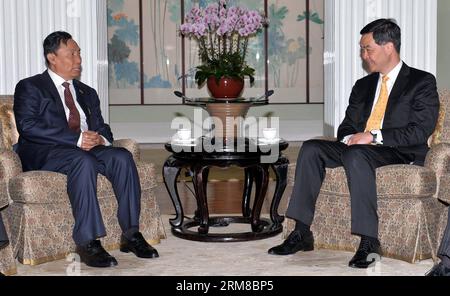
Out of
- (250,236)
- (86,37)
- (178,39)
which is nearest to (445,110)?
(250,236)

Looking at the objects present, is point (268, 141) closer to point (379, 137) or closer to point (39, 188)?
point (379, 137)

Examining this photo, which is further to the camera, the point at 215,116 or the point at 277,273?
the point at 215,116

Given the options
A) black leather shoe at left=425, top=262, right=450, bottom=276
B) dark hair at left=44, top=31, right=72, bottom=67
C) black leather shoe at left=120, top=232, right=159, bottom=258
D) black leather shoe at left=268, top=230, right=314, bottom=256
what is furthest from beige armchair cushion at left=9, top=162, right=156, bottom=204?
black leather shoe at left=425, top=262, right=450, bottom=276

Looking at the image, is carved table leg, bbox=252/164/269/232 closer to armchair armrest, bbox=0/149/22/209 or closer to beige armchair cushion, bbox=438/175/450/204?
beige armchair cushion, bbox=438/175/450/204

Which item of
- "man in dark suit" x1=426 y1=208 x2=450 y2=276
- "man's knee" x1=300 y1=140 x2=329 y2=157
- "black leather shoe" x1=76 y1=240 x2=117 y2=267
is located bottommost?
"black leather shoe" x1=76 y1=240 x2=117 y2=267

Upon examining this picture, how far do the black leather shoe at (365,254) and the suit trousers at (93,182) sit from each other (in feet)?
3.89

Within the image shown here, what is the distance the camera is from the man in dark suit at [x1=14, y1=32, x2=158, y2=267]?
4270mm

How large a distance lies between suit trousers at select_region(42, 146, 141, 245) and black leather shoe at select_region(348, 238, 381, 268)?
3.89 feet

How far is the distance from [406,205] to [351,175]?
0.32 m

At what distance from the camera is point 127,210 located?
176 inches

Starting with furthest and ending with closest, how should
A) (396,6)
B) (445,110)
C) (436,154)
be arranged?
(396,6) → (445,110) → (436,154)

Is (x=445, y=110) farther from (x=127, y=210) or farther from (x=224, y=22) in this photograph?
(x=127, y=210)

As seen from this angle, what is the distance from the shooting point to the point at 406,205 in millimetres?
4266

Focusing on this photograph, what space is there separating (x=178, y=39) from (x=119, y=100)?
3.97ft
